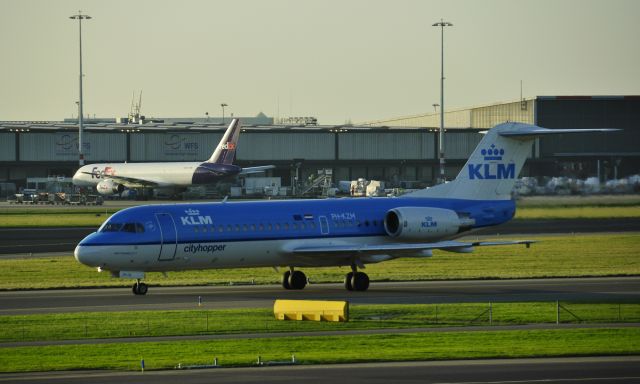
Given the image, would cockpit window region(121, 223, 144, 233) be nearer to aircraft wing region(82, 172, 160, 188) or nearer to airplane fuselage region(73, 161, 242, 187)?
airplane fuselage region(73, 161, 242, 187)

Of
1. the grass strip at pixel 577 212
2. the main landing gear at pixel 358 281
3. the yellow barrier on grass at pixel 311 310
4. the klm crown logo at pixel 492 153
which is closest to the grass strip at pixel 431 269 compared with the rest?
the grass strip at pixel 577 212

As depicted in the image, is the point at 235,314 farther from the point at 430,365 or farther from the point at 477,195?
the point at 477,195

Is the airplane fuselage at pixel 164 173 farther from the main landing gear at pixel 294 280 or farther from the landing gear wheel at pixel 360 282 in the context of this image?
the landing gear wheel at pixel 360 282

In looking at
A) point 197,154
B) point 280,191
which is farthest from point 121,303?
point 197,154

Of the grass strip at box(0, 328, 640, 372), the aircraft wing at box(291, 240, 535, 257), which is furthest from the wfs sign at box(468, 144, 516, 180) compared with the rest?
the grass strip at box(0, 328, 640, 372)

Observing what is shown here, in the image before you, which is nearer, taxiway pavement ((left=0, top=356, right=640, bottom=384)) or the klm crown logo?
taxiway pavement ((left=0, top=356, right=640, bottom=384))

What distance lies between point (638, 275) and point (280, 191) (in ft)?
259

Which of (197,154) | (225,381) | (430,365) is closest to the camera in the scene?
(225,381)

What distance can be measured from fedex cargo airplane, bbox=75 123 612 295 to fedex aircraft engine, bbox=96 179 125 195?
77791 mm

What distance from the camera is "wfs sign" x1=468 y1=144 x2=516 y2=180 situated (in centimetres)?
5088

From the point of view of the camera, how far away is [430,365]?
2862 centimetres

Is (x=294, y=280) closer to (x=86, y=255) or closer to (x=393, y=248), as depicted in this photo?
(x=393, y=248)

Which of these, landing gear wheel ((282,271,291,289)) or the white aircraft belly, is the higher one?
the white aircraft belly

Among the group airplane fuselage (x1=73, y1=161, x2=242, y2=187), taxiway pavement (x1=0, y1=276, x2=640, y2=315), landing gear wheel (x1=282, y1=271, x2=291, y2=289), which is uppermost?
airplane fuselage (x1=73, y1=161, x2=242, y2=187)
